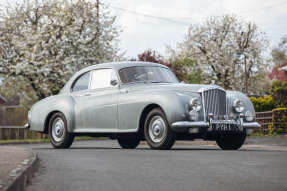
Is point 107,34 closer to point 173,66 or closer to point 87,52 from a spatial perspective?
point 87,52

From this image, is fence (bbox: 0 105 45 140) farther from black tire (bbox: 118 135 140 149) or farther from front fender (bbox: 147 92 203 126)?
front fender (bbox: 147 92 203 126)

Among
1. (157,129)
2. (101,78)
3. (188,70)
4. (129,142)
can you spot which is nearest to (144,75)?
(101,78)

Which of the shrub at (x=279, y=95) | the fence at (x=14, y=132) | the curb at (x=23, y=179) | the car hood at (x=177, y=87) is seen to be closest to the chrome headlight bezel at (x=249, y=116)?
the car hood at (x=177, y=87)

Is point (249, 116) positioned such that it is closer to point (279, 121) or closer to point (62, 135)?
point (62, 135)

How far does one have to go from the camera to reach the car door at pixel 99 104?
11367 millimetres

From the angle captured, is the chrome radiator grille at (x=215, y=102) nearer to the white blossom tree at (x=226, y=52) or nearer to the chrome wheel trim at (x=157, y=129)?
the chrome wheel trim at (x=157, y=129)

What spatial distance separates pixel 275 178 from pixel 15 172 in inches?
108

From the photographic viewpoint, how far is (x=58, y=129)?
40.6 feet

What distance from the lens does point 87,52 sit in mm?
28297

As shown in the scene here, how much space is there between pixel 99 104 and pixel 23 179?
21.1 ft

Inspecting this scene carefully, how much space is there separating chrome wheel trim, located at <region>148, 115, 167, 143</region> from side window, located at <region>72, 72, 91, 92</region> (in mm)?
2585

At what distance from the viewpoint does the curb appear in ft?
15.1

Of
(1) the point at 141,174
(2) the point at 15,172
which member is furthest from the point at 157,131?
(2) the point at 15,172

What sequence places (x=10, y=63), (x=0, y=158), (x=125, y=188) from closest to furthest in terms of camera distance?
1. (x=125, y=188)
2. (x=0, y=158)
3. (x=10, y=63)
